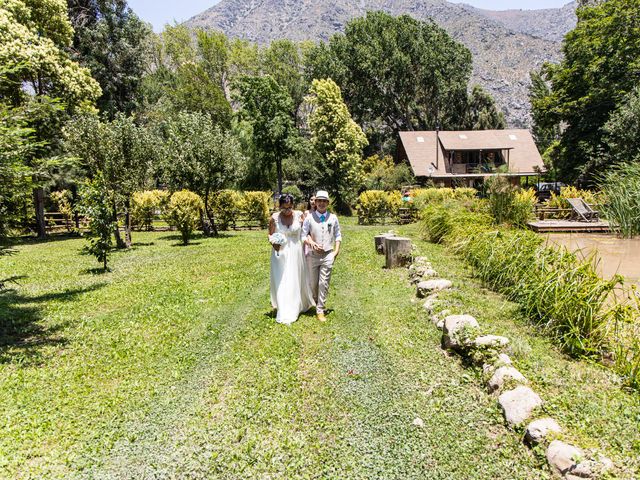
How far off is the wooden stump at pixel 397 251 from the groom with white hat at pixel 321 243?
4.18m

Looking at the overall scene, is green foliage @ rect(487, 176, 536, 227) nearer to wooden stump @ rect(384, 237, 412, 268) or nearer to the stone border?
wooden stump @ rect(384, 237, 412, 268)

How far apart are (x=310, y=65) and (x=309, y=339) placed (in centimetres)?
4636

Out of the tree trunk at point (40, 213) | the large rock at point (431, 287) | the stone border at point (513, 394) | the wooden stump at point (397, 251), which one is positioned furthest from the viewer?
the tree trunk at point (40, 213)

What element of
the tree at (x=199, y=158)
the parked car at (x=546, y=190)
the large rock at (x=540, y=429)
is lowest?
the large rock at (x=540, y=429)

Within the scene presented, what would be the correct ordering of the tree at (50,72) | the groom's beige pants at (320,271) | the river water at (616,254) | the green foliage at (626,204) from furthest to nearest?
the tree at (50,72) → the green foliage at (626,204) → the river water at (616,254) → the groom's beige pants at (320,271)

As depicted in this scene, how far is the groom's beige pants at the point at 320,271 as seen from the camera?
282 inches

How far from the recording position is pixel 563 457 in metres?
3.25

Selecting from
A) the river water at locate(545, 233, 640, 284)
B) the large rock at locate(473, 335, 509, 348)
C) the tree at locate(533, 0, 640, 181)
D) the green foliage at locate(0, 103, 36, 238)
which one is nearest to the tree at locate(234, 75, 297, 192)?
the tree at locate(533, 0, 640, 181)

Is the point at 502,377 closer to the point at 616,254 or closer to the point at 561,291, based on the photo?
the point at 561,291

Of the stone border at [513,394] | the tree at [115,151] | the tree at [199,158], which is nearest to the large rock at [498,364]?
the stone border at [513,394]

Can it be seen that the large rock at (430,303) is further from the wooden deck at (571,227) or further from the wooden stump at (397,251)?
the wooden deck at (571,227)

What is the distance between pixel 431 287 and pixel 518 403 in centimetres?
409

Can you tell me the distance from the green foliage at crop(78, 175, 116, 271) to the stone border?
31.5 ft

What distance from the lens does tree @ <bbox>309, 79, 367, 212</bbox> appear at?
34906 millimetres
